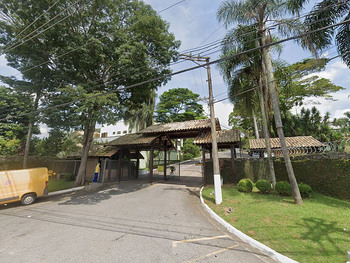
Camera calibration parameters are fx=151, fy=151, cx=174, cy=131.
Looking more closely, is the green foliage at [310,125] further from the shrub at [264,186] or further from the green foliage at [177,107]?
the shrub at [264,186]

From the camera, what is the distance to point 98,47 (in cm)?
1049

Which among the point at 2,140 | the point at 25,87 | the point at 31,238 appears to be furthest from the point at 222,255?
the point at 2,140

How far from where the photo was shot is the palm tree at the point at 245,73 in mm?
9798

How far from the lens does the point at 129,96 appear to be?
14.8 metres

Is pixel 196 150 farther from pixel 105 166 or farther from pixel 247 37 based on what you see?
pixel 247 37

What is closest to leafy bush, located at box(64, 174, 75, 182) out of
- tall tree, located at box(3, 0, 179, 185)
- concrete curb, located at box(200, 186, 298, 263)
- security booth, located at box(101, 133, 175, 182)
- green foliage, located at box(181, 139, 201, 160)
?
security booth, located at box(101, 133, 175, 182)

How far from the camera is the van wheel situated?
8625 millimetres

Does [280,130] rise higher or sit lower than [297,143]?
lower

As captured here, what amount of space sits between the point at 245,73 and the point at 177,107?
20.8 metres

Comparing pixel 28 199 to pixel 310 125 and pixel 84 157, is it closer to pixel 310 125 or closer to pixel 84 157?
pixel 84 157

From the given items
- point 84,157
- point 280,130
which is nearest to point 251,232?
point 280,130

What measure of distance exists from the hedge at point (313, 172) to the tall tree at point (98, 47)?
10405mm

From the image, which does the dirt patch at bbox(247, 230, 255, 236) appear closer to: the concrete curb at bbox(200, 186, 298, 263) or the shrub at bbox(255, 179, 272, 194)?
the concrete curb at bbox(200, 186, 298, 263)

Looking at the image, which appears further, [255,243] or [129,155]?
[129,155]
